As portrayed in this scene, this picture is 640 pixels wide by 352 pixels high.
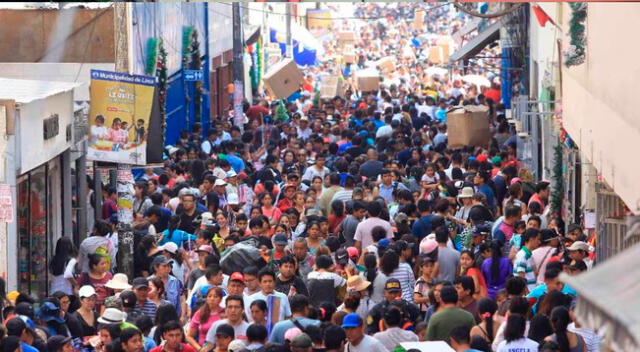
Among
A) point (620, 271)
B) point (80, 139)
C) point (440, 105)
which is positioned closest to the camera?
point (620, 271)

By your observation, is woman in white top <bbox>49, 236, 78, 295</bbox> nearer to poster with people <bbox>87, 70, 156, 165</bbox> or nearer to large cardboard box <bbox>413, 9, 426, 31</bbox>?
poster with people <bbox>87, 70, 156, 165</bbox>

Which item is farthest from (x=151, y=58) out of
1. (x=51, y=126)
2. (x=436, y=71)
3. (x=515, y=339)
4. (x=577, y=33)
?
(x=436, y=71)

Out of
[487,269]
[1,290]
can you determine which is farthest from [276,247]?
[1,290]

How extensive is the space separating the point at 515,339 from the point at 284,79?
2396cm

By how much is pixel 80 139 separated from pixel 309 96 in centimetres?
2774

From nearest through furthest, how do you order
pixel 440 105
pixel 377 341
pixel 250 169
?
pixel 377 341 → pixel 250 169 → pixel 440 105

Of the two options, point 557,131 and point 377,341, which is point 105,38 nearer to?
point 557,131

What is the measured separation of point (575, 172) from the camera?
18.3m

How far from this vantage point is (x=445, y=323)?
10250mm

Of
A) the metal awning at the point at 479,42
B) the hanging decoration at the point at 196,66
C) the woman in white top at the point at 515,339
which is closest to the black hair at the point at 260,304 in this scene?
the woman in white top at the point at 515,339

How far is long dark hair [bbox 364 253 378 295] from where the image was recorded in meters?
12.0

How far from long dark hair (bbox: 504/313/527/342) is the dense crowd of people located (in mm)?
13

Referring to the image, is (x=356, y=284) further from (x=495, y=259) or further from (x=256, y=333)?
(x=256, y=333)

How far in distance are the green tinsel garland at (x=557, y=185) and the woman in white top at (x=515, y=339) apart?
27.8 feet
